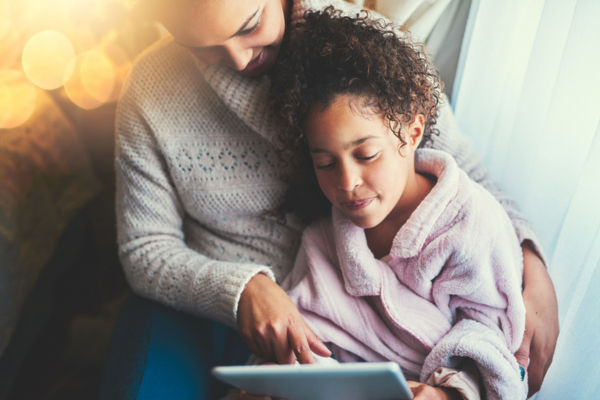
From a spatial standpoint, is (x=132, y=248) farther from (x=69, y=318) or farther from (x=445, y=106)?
(x=69, y=318)

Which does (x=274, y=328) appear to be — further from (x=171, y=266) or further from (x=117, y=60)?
(x=117, y=60)

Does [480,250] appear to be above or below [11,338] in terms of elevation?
above

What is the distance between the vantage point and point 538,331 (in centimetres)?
84

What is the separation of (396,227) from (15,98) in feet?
4.34

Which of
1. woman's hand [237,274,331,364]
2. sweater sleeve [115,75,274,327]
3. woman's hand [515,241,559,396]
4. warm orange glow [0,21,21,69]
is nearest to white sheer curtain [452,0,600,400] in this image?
woman's hand [515,241,559,396]

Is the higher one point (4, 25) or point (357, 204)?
point (4, 25)

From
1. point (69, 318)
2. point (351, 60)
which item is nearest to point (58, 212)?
point (69, 318)

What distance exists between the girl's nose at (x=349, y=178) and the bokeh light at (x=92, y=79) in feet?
4.17

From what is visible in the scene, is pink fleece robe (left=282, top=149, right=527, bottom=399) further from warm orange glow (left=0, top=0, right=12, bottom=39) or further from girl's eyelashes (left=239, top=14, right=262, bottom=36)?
warm orange glow (left=0, top=0, right=12, bottom=39)

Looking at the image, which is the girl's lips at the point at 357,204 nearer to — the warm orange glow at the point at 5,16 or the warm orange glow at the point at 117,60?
the warm orange glow at the point at 117,60

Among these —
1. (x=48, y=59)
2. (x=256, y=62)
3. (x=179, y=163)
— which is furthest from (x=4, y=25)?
(x=256, y=62)

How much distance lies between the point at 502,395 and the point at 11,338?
1.37 meters

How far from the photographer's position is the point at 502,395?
735mm

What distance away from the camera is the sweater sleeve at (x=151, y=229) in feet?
3.07
